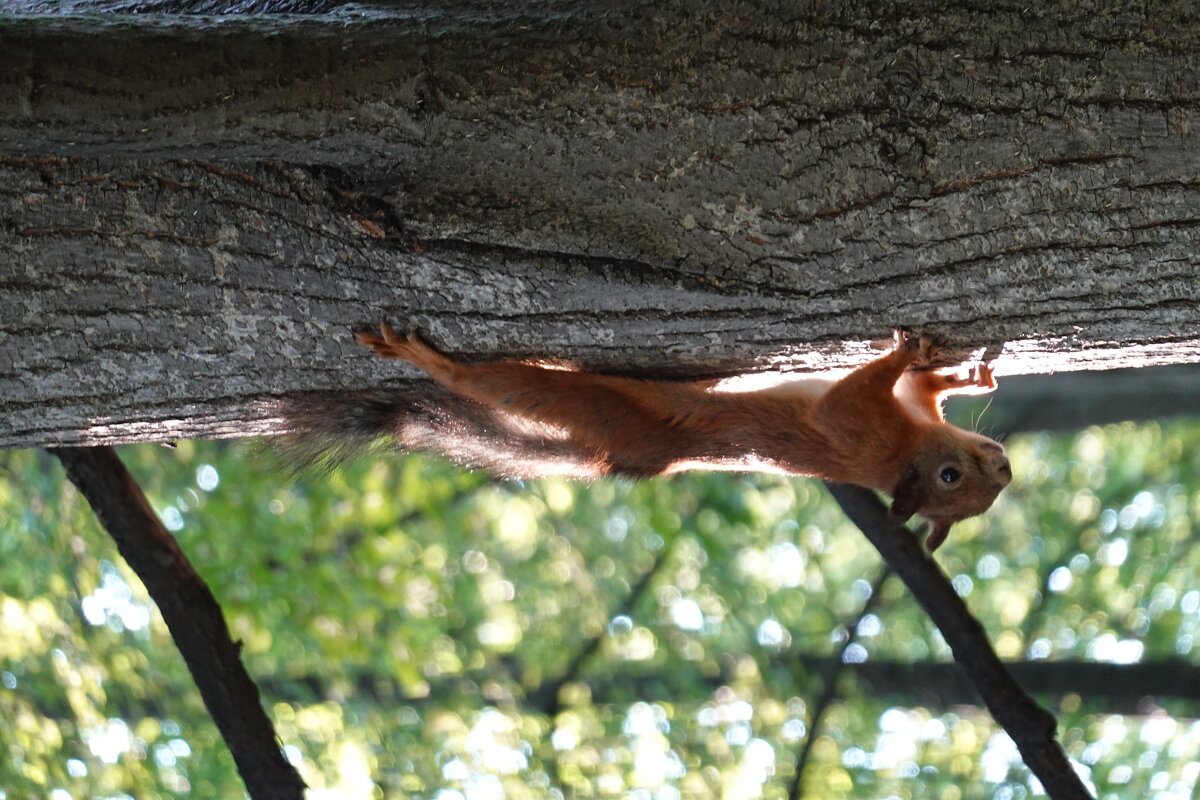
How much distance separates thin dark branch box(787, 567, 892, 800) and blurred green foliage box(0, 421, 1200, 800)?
0.09 m

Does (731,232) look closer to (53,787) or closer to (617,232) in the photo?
(617,232)

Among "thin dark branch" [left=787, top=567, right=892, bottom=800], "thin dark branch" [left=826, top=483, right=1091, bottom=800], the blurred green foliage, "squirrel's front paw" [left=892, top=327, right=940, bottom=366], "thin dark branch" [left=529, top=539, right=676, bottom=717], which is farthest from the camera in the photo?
"thin dark branch" [left=529, top=539, right=676, bottom=717]

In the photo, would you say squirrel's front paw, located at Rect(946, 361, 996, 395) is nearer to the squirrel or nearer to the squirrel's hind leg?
the squirrel

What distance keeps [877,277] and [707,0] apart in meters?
0.60

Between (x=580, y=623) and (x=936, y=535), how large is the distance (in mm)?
4322

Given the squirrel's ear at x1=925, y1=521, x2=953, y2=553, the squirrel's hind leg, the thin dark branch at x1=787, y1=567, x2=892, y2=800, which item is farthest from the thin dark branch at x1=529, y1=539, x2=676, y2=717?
the squirrel's hind leg

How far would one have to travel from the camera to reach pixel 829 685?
6758 mm

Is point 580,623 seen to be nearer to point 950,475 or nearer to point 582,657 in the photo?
point 582,657

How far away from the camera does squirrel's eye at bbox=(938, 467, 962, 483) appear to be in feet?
10.6

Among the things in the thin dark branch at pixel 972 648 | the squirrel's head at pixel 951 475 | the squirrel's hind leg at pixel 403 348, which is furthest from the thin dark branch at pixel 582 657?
the squirrel's hind leg at pixel 403 348

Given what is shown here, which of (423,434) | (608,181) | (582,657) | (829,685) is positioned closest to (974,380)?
(608,181)

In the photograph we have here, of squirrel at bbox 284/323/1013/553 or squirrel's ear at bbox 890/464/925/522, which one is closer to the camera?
squirrel at bbox 284/323/1013/553

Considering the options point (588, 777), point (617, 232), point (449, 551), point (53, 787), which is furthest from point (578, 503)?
point (617, 232)

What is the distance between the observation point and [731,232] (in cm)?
205
